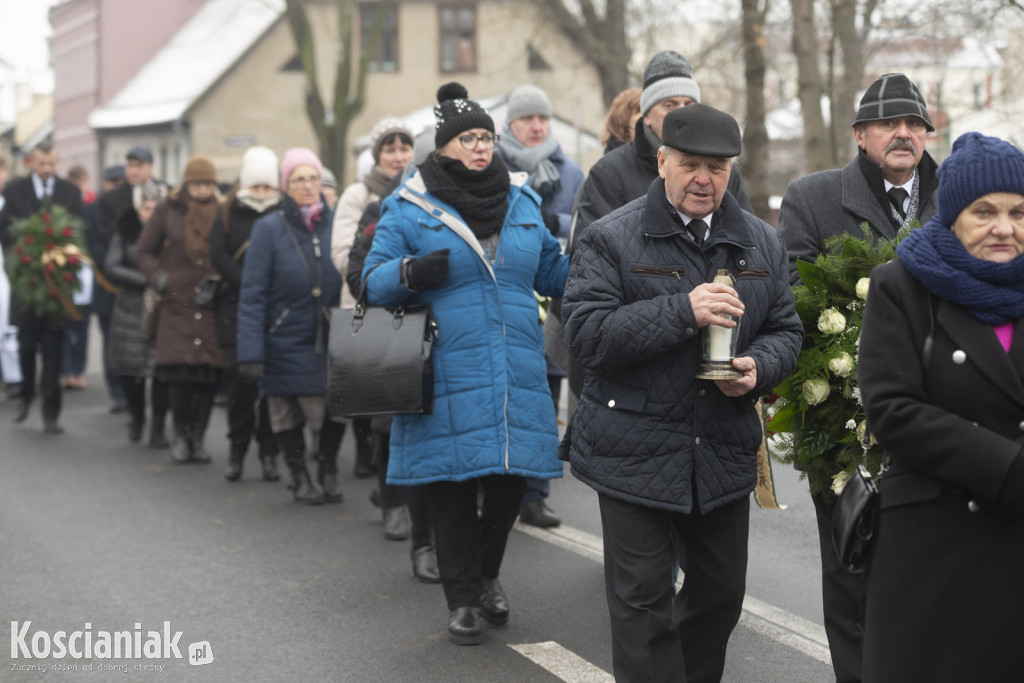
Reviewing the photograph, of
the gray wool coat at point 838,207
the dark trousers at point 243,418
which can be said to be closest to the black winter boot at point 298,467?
the dark trousers at point 243,418

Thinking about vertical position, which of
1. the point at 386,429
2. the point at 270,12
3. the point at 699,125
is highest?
the point at 270,12

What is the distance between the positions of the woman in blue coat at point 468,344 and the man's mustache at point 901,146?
1.63 meters

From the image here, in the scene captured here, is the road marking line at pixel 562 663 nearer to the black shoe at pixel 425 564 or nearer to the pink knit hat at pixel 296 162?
the black shoe at pixel 425 564

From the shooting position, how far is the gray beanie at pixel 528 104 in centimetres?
844

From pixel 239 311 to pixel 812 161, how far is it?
922 cm

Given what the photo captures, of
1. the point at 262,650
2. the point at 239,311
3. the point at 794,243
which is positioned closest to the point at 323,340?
the point at 239,311

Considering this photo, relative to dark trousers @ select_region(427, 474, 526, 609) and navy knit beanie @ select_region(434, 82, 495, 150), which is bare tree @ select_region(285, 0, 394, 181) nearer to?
navy knit beanie @ select_region(434, 82, 495, 150)

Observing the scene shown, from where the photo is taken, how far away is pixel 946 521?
3.48 m

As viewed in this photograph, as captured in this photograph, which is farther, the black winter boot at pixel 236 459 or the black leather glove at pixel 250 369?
the black winter boot at pixel 236 459

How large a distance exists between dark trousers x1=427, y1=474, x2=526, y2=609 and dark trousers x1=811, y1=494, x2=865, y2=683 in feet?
5.02

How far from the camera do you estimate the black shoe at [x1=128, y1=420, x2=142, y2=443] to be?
11.6 meters

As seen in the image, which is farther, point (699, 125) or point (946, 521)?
point (699, 125)

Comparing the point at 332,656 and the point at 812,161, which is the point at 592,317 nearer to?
the point at 332,656

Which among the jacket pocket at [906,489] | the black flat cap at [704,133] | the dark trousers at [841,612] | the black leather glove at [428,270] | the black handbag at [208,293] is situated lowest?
the dark trousers at [841,612]
